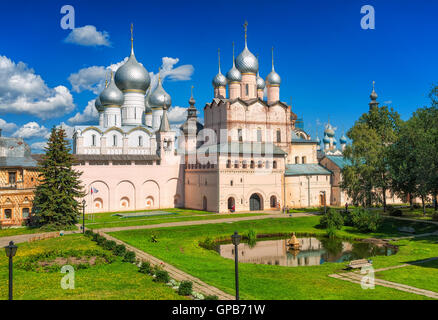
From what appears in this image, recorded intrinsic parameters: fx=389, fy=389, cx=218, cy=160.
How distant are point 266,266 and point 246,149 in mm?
22554

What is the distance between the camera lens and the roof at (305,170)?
43688 millimetres

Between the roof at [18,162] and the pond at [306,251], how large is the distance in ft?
62.7

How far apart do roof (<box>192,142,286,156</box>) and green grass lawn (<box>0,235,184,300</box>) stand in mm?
21999

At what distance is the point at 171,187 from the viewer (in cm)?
4556

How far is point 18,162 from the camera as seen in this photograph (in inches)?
1329

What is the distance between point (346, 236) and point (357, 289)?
47.9 feet

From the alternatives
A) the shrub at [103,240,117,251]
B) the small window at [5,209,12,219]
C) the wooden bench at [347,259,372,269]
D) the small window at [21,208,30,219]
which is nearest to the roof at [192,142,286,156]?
the small window at [21,208,30,219]

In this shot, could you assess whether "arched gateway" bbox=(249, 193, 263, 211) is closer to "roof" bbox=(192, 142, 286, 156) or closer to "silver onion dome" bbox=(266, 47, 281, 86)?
"roof" bbox=(192, 142, 286, 156)

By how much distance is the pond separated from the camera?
22.0 meters

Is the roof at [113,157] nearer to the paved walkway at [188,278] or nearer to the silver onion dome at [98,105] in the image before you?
the silver onion dome at [98,105]

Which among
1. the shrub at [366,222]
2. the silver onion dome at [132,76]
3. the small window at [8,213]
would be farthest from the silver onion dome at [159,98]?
the shrub at [366,222]
